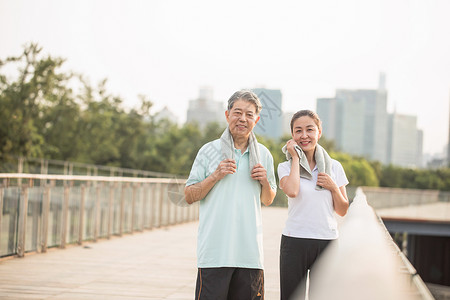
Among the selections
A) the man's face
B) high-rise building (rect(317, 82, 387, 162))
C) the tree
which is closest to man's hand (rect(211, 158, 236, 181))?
the man's face

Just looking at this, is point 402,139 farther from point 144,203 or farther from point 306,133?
point 306,133

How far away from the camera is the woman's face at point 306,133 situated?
11.5 feet

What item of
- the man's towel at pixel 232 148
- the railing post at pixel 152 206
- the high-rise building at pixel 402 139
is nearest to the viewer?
the man's towel at pixel 232 148

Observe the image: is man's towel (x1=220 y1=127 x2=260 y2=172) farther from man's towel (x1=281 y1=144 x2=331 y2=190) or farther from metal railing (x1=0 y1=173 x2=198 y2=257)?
metal railing (x1=0 y1=173 x2=198 y2=257)

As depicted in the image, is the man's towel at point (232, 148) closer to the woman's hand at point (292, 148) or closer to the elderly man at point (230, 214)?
the elderly man at point (230, 214)

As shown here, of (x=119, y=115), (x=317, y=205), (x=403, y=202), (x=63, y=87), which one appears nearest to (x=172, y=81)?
(x=119, y=115)

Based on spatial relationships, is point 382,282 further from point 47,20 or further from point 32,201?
point 47,20

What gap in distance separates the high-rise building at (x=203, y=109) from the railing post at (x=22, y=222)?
3747 centimetres

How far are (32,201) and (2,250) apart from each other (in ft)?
2.38

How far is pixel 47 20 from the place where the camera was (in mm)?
35156

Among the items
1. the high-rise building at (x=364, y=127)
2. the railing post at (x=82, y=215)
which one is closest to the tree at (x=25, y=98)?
the railing post at (x=82, y=215)

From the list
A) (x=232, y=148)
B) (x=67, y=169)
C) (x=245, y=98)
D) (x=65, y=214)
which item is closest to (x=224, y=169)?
(x=232, y=148)

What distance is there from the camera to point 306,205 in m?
3.40

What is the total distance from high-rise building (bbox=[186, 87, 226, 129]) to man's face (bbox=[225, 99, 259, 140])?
1653 inches
